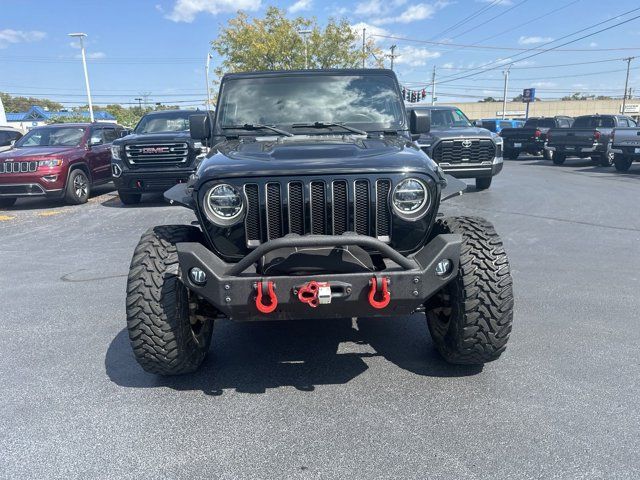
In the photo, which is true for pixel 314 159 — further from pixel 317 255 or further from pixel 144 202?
pixel 144 202

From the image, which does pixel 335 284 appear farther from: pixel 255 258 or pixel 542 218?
pixel 542 218

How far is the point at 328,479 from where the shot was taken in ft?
7.50

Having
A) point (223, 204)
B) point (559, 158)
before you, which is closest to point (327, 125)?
point (223, 204)

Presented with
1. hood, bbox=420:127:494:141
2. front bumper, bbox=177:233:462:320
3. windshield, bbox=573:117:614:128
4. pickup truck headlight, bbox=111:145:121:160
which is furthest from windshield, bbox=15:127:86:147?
windshield, bbox=573:117:614:128

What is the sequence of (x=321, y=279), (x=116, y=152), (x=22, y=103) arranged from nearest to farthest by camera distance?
(x=321, y=279), (x=116, y=152), (x=22, y=103)

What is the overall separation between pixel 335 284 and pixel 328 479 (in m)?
0.92

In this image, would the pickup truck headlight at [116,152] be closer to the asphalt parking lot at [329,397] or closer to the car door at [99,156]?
the car door at [99,156]

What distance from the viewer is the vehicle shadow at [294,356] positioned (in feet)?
10.5

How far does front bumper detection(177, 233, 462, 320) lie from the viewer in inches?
98.3

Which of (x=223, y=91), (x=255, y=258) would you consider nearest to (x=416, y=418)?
(x=255, y=258)

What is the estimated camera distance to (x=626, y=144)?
14633 millimetres

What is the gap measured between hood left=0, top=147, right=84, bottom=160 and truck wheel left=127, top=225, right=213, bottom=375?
897cm

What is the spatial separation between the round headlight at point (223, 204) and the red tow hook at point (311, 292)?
24.2 inches

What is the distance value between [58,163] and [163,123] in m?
2.37
